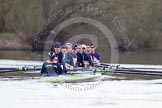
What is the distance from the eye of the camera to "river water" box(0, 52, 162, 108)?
14.9 meters

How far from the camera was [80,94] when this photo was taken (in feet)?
56.4

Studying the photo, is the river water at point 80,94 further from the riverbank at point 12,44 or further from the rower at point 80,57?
the riverbank at point 12,44

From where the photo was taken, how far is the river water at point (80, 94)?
14.9 meters

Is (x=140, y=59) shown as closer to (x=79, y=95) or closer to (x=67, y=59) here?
(x=67, y=59)

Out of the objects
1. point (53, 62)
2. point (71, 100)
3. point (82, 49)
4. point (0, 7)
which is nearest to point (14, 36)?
point (0, 7)

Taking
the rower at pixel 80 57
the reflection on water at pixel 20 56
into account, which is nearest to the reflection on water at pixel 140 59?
the reflection on water at pixel 20 56

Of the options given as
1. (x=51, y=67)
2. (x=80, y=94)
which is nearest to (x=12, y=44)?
(x=51, y=67)

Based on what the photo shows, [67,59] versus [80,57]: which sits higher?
[80,57]

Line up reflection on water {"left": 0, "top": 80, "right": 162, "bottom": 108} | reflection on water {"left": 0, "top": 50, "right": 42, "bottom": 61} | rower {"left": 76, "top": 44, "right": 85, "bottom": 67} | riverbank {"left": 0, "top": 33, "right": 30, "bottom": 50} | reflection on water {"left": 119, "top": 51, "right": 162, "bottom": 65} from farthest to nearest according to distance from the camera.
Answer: riverbank {"left": 0, "top": 33, "right": 30, "bottom": 50}
reflection on water {"left": 0, "top": 50, "right": 42, "bottom": 61}
reflection on water {"left": 119, "top": 51, "right": 162, "bottom": 65}
rower {"left": 76, "top": 44, "right": 85, "bottom": 67}
reflection on water {"left": 0, "top": 80, "right": 162, "bottom": 108}

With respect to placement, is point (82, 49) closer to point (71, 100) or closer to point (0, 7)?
point (71, 100)

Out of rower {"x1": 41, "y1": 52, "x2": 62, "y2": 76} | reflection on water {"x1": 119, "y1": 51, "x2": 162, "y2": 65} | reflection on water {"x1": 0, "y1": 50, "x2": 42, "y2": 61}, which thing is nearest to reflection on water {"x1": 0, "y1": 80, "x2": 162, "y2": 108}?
rower {"x1": 41, "y1": 52, "x2": 62, "y2": 76}

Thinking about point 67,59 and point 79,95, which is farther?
point 67,59

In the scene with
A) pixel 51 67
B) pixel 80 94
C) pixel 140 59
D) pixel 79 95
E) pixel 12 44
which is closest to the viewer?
pixel 79 95

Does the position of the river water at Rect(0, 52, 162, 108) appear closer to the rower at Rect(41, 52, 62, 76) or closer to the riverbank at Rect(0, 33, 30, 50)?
the rower at Rect(41, 52, 62, 76)
